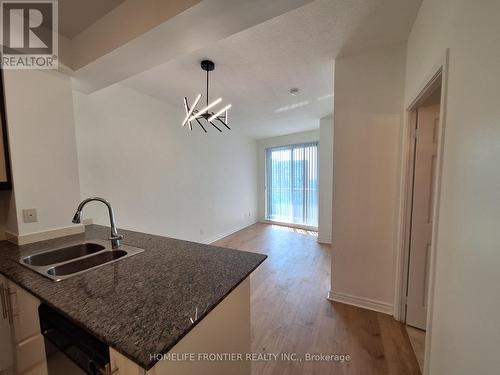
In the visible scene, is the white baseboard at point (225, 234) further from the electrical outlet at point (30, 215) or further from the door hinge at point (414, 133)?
the door hinge at point (414, 133)

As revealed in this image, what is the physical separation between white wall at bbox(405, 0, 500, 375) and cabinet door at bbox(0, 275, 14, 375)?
2.30 meters

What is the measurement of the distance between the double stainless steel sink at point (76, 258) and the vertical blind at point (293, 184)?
443cm

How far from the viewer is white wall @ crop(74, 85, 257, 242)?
91.5 inches

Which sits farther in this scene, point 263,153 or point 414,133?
point 263,153

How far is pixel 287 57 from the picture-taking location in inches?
79.0

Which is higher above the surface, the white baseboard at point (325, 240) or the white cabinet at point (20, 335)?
the white cabinet at point (20, 335)

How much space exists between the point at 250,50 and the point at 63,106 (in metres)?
1.75

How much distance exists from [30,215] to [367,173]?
2982 millimetres

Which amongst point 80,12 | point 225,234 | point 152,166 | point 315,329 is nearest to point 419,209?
point 315,329

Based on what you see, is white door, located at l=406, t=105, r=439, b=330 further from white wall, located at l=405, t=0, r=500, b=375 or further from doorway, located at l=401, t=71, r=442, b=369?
white wall, located at l=405, t=0, r=500, b=375

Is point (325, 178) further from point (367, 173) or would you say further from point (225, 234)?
point (225, 234)

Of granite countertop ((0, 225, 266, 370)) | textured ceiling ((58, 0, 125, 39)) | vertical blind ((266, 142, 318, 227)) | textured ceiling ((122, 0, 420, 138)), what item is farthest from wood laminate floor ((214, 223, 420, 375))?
textured ceiling ((58, 0, 125, 39))

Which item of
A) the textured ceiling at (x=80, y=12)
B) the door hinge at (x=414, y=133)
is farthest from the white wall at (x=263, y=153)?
the textured ceiling at (x=80, y=12)

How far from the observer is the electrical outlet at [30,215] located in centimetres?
152
